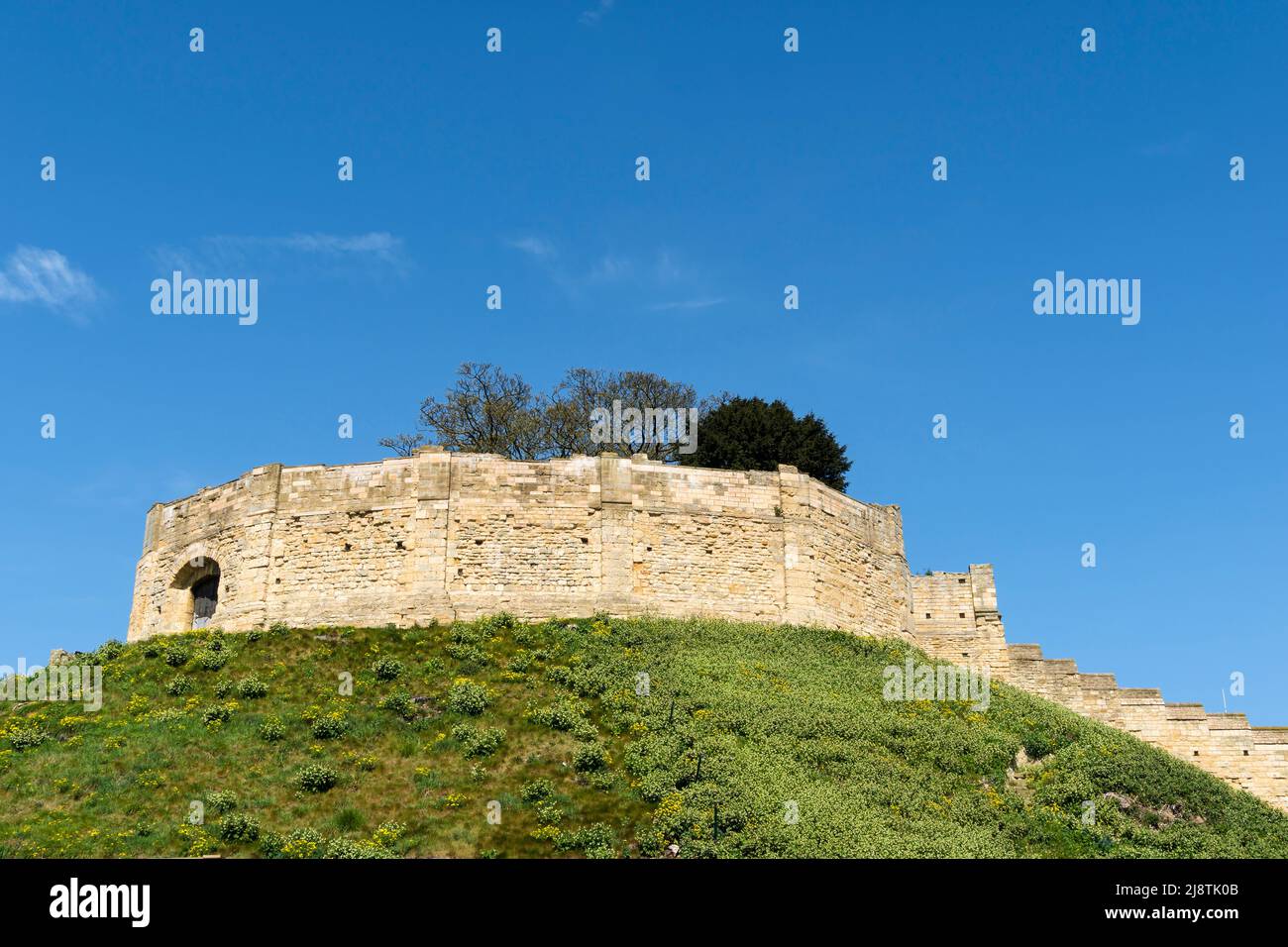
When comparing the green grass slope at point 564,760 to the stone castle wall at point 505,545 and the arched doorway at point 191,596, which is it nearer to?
the stone castle wall at point 505,545

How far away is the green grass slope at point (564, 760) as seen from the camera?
23297 millimetres

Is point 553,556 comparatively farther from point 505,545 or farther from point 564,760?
point 564,760

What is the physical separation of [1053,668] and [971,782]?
1036cm

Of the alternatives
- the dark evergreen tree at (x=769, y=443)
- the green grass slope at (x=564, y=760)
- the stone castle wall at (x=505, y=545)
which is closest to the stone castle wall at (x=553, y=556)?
the stone castle wall at (x=505, y=545)

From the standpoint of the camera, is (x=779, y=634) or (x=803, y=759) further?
(x=779, y=634)

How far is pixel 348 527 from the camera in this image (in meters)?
34.0

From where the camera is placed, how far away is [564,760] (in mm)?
26109

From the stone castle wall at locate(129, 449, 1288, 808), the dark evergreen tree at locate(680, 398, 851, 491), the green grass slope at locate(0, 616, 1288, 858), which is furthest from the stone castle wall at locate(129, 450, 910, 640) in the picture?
the dark evergreen tree at locate(680, 398, 851, 491)

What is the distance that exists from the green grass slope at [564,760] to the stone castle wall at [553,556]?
1.21 meters

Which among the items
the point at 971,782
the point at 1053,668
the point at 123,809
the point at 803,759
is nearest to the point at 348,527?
the point at 123,809

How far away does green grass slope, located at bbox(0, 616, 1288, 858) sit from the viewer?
23297 mm

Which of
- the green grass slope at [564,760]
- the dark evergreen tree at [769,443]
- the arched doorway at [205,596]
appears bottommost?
the green grass slope at [564,760]
